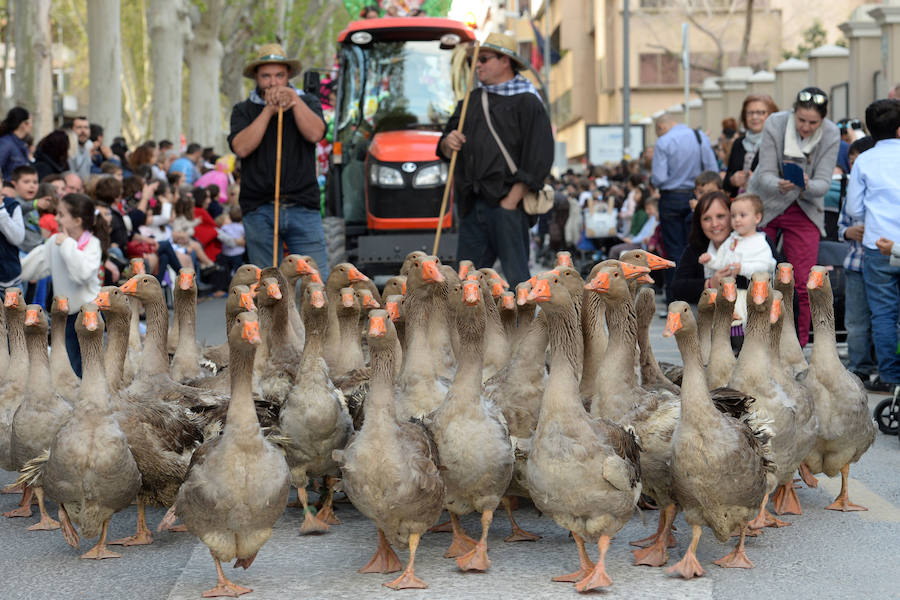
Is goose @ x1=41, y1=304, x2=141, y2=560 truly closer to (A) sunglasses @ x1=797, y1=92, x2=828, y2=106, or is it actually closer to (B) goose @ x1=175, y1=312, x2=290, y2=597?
(B) goose @ x1=175, y1=312, x2=290, y2=597

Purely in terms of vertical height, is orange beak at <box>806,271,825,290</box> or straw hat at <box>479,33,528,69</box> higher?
straw hat at <box>479,33,528,69</box>

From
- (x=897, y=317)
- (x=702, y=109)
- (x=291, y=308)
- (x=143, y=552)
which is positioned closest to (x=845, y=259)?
(x=897, y=317)

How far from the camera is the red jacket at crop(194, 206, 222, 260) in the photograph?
2127 cm

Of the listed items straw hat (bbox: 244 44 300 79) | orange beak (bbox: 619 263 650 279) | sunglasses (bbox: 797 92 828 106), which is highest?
straw hat (bbox: 244 44 300 79)

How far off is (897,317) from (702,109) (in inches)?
1188

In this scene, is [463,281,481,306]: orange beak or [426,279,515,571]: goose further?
[463,281,481,306]: orange beak

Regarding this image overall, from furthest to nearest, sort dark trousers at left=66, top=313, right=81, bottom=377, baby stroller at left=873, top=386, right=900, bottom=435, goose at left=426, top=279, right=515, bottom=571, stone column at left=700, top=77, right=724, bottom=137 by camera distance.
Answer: stone column at left=700, top=77, right=724, bottom=137 → dark trousers at left=66, top=313, right=81, bottom=377 → baby stroller at left=873, top=386, right=900, bottom=435 → goose at left=426, top=279, right=515, bottom=571

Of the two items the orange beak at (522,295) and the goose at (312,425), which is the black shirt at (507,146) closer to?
the goose at (312,425)

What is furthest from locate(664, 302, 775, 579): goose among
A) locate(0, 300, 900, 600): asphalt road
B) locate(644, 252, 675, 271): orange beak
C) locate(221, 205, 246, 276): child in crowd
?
locate(221, 205, 246, 276): child in crowd

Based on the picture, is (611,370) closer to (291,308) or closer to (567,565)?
(567,565)

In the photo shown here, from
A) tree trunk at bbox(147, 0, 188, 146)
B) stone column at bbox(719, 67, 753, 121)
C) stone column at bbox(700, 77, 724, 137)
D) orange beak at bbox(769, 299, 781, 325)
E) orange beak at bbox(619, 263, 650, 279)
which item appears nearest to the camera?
orange beak at bbox(619, 263, 650, 279)

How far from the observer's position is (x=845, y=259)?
1088 cm

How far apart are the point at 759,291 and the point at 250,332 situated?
9.07ft

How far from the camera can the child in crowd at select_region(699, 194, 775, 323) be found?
30.8 feet
